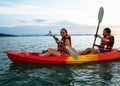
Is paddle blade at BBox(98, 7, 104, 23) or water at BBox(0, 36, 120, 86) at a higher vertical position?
paddle blade at BBox(98, 7, 104, 23)

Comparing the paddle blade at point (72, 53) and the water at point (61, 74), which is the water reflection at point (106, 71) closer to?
the water at point (61, 74)

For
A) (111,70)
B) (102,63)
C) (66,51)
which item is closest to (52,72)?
(66,51)

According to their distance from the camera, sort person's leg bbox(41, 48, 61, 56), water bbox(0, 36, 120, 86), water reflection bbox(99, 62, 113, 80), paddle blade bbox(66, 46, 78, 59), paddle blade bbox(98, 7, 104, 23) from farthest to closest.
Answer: paddle blade bbox(98, 7, 104, 23)
person's leg bbox(41, 48, 61, 56)
paddle blade bbox(66, 46, 78, 59)
water reflection bbox(99, 62, 113, 80)
water bbox(0, 36, 120, 86)

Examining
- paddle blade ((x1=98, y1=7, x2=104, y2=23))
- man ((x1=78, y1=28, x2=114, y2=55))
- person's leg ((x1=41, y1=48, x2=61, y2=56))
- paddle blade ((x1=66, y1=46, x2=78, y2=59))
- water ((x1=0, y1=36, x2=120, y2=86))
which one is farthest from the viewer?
paddle blade ((x1=98, y1=7, x2=104, y2=23))

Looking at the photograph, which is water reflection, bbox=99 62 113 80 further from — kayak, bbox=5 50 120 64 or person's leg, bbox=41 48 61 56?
person's leg, bbox=41 48 61 56

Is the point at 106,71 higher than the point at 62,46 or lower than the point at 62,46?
lower

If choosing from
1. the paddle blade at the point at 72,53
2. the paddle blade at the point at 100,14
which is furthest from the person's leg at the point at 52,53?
the paddle blade at the point at 100,14

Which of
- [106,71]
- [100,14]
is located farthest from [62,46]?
[100,14]

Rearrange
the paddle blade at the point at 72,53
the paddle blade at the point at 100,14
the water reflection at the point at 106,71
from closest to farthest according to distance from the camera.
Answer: the water reflection at the point at 106,71
the paddle blade at the point at 72,53
the paddle blade at the point at 100,14

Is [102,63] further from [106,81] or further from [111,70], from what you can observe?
[106,81]

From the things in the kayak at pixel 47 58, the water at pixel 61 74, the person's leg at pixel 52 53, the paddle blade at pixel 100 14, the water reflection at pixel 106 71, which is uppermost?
the paddle blade at pixel 100 14

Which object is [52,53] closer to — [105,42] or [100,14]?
[105,42]

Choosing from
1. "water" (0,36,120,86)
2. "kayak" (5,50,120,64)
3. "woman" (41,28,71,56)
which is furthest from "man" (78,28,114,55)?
"woman" (41,28,71,56)

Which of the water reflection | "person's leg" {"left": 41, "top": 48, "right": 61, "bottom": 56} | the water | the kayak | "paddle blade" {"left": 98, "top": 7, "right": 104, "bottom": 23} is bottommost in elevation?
the water reflection
